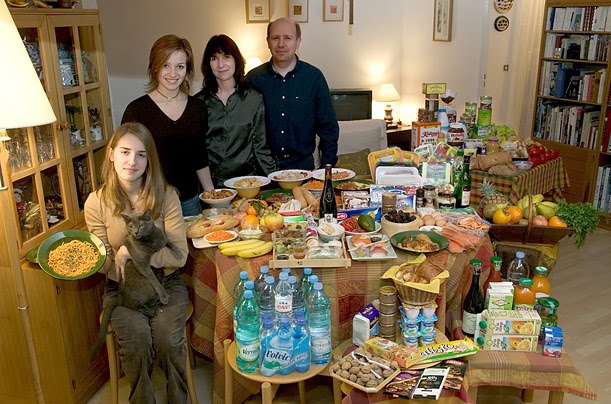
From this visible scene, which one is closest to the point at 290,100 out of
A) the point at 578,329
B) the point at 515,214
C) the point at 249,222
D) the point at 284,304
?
the point at 249,222

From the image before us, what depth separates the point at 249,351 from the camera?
6.64ft

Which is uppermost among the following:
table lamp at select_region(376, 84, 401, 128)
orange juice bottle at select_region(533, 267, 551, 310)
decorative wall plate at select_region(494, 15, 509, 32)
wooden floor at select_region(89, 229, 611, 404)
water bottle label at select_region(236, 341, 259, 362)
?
decorative wall plate at select_region(494, 15, 509, 32)

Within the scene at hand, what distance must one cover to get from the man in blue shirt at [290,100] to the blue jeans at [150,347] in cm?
143

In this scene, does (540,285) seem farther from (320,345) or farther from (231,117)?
(231,117)

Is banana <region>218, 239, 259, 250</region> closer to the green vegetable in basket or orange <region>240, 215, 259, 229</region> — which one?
orange <region>240, 215, 259, 229</region>

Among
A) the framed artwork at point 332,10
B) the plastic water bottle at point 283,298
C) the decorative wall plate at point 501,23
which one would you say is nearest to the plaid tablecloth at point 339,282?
the plastic water bottle at point 283,298

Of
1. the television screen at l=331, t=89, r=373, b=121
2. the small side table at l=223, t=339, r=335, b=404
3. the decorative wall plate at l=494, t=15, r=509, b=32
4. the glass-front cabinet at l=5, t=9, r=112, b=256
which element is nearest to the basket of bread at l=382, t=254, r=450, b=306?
the small side table at l=223, t=339, r=335, b=404

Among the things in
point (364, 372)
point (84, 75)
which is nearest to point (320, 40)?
point (84, 75)

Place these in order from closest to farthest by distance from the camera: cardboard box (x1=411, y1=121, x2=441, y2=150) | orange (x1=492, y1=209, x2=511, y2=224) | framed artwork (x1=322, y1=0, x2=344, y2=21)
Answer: orange (x1=492, y1=209, x2=511, y2=224) < cardboard box (x1=411, y1=121, x2=441, y2=150) < framed artwork (x1=322, y1=0, x2=344, y2=21)

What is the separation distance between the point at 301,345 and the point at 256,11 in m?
4.24

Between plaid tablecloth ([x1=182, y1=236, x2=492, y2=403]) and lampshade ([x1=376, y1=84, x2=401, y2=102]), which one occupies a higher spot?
lampshade ([x1=376, y1=84, x2=401, y2=102])

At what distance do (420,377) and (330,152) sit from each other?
6.53ft

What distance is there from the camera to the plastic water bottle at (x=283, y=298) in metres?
1.95

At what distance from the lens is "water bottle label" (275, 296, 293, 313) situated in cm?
195
